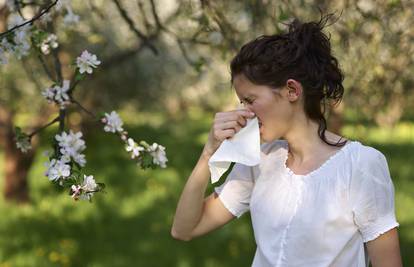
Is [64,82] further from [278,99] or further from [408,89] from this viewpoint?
[408,89]

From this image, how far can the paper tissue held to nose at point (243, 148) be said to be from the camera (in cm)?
199

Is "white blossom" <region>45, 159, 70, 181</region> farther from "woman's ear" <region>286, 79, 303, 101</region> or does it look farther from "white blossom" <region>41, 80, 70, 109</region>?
"woman's ear" <region>286, 79, 303, 101</region>

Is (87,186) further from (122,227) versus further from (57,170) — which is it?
(122,227)

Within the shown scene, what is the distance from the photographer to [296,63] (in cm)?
202

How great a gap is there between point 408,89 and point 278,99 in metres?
3.74

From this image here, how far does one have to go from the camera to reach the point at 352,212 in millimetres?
1948

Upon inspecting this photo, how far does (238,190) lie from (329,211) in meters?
0.37

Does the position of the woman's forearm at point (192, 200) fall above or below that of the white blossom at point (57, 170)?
below

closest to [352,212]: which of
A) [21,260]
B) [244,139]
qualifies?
[244,139]

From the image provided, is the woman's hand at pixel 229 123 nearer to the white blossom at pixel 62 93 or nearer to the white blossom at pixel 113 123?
the white blossom at pixel 113 123

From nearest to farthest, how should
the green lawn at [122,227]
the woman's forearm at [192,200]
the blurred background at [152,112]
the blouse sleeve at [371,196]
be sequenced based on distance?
the blouse sleeve at [371,196] < the woman's forearm at [192,200] < the blurred background at [152,112] < the green lawn at [122,227]

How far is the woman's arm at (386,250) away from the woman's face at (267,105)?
0.40 metres

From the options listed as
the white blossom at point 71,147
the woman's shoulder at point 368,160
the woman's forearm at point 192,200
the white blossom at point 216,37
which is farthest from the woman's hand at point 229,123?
the white blossom at point 216,37

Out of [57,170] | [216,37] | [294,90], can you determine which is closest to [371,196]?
[294,90]
